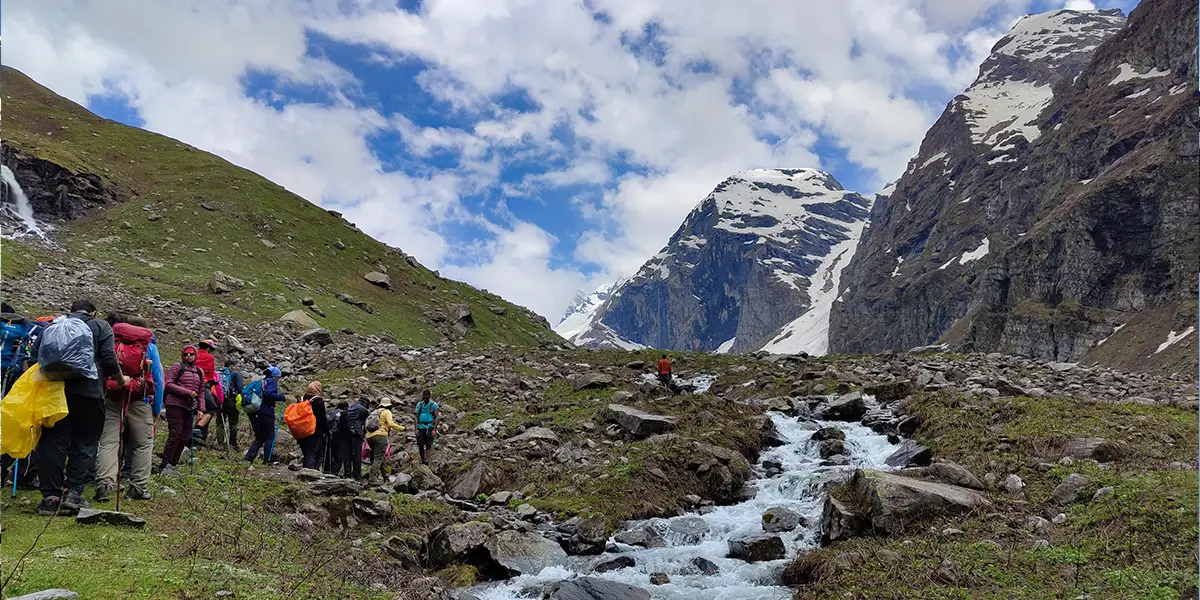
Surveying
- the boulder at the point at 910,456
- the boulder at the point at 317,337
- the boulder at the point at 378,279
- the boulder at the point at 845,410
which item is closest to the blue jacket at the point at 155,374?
the boulder at the point at 910,456

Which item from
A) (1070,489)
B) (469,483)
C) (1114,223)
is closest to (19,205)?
(469,483)

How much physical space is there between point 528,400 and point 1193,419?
794 inches

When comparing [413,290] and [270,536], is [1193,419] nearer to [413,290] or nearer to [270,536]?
[270,536]

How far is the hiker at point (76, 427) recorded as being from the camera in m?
9.05

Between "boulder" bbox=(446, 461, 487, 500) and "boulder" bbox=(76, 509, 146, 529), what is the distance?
7.49 m

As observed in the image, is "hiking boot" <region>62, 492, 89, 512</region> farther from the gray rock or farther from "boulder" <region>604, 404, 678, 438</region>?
"boulder" <region>604, 404, 678, 438</region>

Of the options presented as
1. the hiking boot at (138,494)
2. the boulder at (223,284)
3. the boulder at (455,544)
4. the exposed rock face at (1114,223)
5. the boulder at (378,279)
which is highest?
the exposed rock face at (1114,223)

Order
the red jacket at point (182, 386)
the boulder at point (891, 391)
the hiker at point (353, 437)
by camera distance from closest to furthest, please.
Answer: the red jacket at point (182, 386)
the hiker at point (353, 437)
the boulder at point (891, 391)

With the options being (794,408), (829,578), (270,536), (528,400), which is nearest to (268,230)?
(528,400)

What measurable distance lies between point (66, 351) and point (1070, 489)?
16.2 meters

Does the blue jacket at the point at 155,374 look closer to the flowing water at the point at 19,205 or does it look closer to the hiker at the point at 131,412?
the hiker at the point at 131,412

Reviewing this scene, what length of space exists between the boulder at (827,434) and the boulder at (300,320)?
2739 centimetres

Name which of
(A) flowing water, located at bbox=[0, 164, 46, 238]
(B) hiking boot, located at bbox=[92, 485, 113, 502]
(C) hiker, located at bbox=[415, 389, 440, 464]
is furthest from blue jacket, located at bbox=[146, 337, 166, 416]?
(A) flowing water, located at bbox=[0, 164, 46, 238]

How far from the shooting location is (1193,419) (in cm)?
1781
